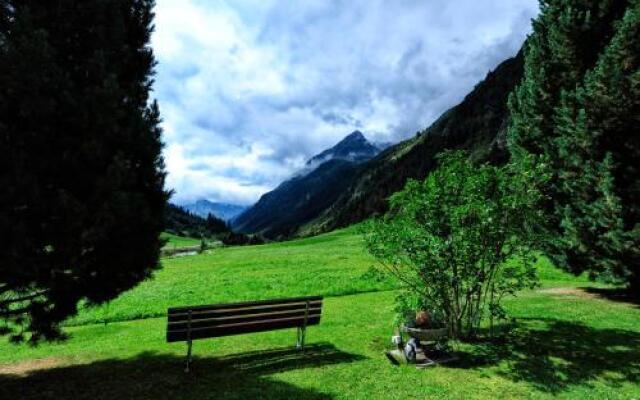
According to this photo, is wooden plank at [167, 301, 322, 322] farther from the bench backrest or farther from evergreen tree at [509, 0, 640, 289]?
evergreen tree at [509, 0, 640, 289]

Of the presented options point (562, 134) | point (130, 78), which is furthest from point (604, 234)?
point (130, 78)

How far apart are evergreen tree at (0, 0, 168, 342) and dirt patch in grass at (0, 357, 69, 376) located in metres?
2.45

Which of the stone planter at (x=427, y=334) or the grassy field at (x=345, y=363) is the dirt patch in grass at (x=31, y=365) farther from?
the stone planter at (x=427, y=334)

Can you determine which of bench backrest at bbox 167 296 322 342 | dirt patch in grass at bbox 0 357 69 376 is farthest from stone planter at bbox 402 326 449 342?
dirt patch in grass at bbox 0 357 69 376

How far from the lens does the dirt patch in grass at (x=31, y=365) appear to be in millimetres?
12391

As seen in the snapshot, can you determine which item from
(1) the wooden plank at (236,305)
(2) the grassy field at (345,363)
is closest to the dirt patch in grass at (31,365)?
(2) the grassy field at (345,363)

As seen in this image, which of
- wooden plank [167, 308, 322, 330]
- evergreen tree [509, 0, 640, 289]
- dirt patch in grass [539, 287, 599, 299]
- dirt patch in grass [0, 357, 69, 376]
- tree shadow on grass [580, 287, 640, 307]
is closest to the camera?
wooden plank [167, 308, 322, 330]

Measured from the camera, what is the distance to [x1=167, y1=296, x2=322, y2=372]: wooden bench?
37.9ft

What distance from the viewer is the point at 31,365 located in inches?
514

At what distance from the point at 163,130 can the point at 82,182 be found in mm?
2988

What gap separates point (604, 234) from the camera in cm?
1886

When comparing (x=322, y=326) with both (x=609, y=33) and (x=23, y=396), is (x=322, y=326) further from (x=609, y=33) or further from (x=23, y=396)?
(x=609, y=33)

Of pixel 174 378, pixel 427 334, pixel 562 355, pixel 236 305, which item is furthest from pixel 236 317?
pixel 562 355

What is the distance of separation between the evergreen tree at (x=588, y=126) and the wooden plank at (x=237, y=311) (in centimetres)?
1138
